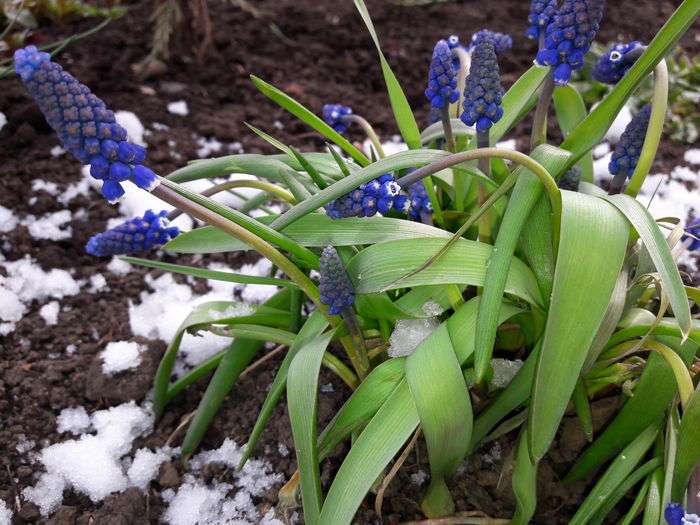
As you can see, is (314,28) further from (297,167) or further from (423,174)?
(423,174)

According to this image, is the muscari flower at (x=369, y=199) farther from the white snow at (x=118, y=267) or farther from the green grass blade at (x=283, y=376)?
the white snow at (x=118, y=267)

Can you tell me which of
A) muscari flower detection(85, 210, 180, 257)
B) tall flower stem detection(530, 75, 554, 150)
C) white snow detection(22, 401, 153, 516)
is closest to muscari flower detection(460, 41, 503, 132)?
tall flower stem detection(530, 75, 554, 150)

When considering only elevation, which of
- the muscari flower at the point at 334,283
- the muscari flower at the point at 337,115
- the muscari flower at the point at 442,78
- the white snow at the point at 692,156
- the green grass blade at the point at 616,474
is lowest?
the green grass blade at the point at 616,474

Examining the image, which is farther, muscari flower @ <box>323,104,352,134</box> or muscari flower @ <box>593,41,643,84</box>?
muscari flower @ <box>323,104,352,134</box>

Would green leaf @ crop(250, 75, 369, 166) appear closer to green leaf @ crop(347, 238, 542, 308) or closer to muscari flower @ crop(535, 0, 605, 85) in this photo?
green leaf @ crop(347, 238, 542, 308)

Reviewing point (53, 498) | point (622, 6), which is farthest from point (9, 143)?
point (622, 6)

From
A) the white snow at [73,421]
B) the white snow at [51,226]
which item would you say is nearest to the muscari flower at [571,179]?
the white snow at [73,421]
